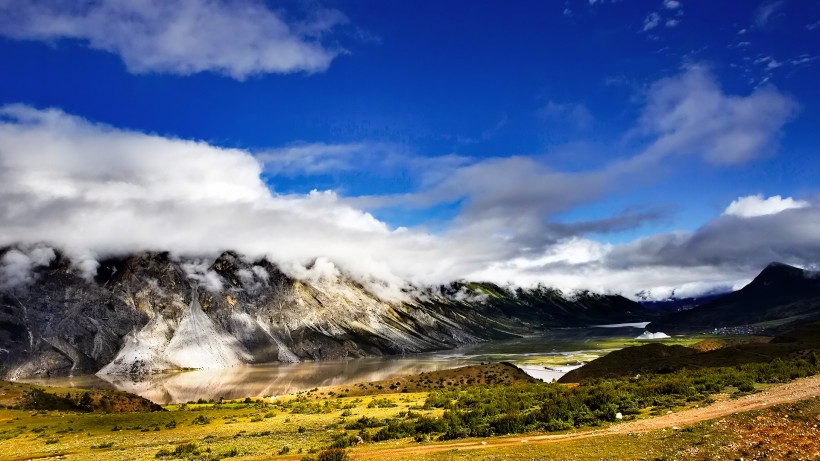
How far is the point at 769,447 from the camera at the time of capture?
23.3 meters

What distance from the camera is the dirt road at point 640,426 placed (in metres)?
31.4

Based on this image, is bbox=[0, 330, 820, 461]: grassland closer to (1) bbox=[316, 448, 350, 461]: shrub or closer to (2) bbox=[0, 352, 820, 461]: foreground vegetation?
(2) bbox=[0, 352, 820, 461]: foreground vegetation

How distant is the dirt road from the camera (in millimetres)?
31438

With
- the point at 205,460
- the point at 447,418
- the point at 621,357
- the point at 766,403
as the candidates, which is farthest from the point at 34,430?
the point at 621,357

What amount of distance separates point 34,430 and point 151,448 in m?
28.2

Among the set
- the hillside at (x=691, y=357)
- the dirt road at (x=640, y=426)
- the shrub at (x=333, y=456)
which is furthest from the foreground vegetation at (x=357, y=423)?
the hillside at (x=691, y=357)

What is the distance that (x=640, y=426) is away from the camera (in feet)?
106

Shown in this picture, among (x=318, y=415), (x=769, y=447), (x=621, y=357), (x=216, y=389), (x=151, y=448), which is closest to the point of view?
(x=769, y=447)

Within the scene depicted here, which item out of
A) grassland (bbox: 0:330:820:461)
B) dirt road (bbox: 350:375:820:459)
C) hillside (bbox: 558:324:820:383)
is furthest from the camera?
hillside (bbox: 558:324:820:383)

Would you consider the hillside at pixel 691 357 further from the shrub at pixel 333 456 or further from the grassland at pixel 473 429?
the shrub at pixel 333 456

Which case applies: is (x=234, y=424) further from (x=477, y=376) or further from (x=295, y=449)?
(x=477, y=376)

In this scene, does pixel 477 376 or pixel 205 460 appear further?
pixel 477 376

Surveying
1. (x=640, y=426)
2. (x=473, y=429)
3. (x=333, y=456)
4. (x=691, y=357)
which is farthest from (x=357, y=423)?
(x=691, y=357)

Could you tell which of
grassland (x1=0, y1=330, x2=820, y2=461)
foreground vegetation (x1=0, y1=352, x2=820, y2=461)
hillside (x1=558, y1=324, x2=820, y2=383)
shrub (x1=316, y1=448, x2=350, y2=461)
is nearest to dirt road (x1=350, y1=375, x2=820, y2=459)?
grassland (x1=0, y1=330, x2=820, y2=461)
